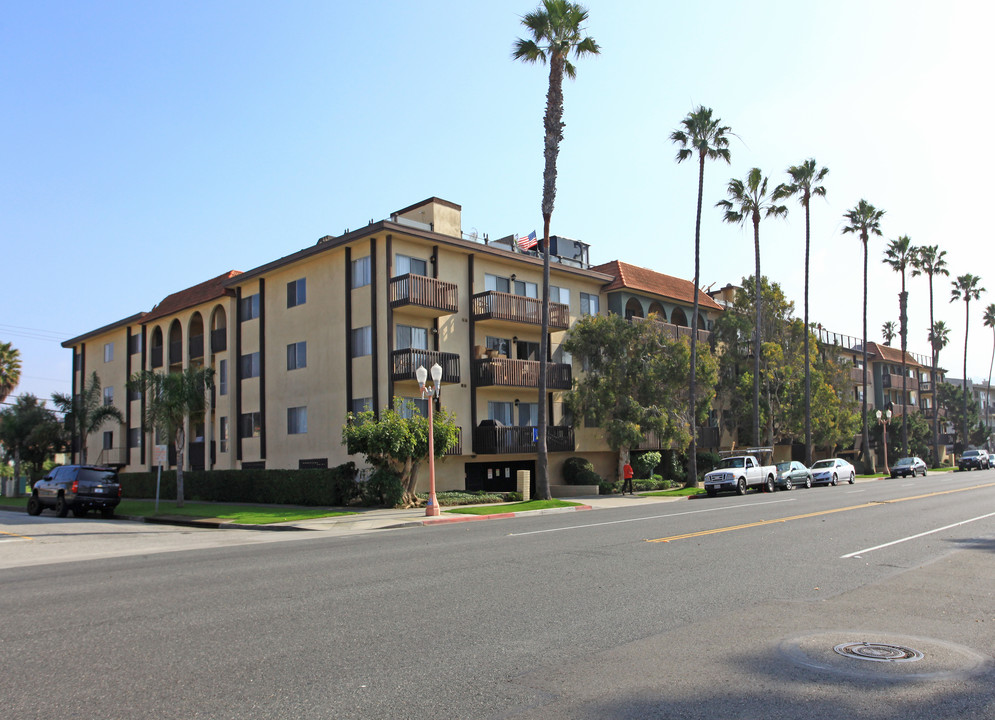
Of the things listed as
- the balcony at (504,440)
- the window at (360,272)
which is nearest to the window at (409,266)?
the window at (360,272)

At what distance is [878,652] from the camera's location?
6316 millimetres

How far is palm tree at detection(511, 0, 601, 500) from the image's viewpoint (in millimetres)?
28984

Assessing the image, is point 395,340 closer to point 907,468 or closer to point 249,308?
point 249,308

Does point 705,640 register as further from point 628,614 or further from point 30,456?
point 30,456

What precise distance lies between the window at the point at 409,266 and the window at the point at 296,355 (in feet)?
21.0

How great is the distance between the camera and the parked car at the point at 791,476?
125 feet

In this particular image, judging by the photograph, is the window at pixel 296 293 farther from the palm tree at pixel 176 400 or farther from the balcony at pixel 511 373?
the balcony at pixel 511 373

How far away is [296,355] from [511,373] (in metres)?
9.78

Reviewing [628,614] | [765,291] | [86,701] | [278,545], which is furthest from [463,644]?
[765,291]

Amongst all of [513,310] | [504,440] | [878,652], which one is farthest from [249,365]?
[878,652]

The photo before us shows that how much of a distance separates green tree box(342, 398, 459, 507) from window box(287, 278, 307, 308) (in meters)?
10.1

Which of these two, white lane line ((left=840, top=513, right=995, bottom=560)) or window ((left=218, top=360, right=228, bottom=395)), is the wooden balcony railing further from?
white lane line ((left=840, top=513, right=995, bottom=560))

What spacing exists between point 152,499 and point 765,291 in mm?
38124

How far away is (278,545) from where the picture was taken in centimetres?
1644
